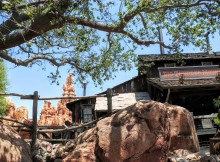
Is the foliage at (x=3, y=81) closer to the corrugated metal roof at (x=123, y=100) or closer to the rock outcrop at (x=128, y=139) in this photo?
the corrugated metal roof at (x=123, y=100)

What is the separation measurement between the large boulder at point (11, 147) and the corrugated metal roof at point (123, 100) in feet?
42.7

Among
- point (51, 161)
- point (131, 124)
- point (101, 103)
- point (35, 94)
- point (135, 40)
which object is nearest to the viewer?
point (131, 124)

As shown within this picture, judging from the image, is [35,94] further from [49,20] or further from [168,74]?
[168,74]

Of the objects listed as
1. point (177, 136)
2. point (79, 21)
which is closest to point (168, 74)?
point (177, 136)

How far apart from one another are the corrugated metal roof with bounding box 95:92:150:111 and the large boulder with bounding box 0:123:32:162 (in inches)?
513

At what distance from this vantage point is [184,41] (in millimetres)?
9938

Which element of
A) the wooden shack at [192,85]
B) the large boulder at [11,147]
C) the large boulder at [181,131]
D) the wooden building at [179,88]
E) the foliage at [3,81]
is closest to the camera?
the large boulder at [11,147]

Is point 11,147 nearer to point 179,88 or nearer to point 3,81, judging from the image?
point 179,88

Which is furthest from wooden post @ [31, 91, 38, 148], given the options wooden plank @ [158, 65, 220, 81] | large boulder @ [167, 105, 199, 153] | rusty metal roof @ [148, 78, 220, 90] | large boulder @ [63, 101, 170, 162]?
wooden plank @ [158, 65, 220, 81]

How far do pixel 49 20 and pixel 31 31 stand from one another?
60 cm

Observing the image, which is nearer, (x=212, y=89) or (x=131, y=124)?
(x=131, y=124)

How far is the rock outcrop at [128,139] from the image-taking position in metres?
6.70

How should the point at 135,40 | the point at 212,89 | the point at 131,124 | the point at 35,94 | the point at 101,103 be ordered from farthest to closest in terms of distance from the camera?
the point at 101,103
the point at 212,89
the point at 135,40
the point at 35,94
the point at 131,124

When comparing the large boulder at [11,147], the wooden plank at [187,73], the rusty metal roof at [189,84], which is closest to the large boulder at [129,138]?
the large boulder at [11,147]
